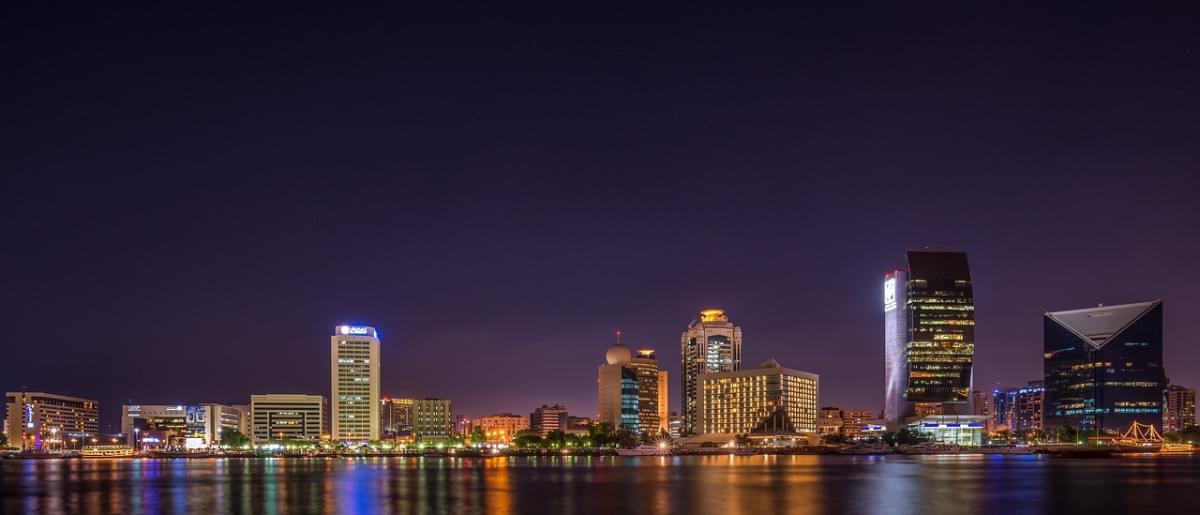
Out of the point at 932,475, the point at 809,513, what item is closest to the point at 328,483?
the point at 809,513

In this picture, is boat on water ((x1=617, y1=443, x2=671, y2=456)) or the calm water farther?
boat on water ((x1=617, y1=443, x2=671, y2=456))

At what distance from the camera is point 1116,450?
197 m

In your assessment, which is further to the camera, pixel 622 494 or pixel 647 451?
pixel 647 451

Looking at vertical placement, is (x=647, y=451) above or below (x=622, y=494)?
below

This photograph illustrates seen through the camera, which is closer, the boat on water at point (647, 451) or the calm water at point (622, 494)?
the calm water at point (622, 494)

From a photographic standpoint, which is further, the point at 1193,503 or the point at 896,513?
the point at 1193,503

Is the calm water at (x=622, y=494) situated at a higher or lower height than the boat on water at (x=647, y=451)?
higher

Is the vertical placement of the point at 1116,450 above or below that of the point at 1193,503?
below

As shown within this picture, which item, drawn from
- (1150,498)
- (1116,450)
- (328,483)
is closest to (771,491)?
(1150,498)

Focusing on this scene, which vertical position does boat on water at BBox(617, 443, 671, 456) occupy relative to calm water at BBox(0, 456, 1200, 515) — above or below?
below

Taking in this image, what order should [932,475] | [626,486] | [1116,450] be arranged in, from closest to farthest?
[626,486] < [932,475] < [1116,450]

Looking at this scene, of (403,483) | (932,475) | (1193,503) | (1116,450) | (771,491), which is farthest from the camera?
(1116,450)

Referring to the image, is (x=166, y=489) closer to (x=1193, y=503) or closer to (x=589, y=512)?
(x=589, y=512)

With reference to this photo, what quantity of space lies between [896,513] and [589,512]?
678 inches
